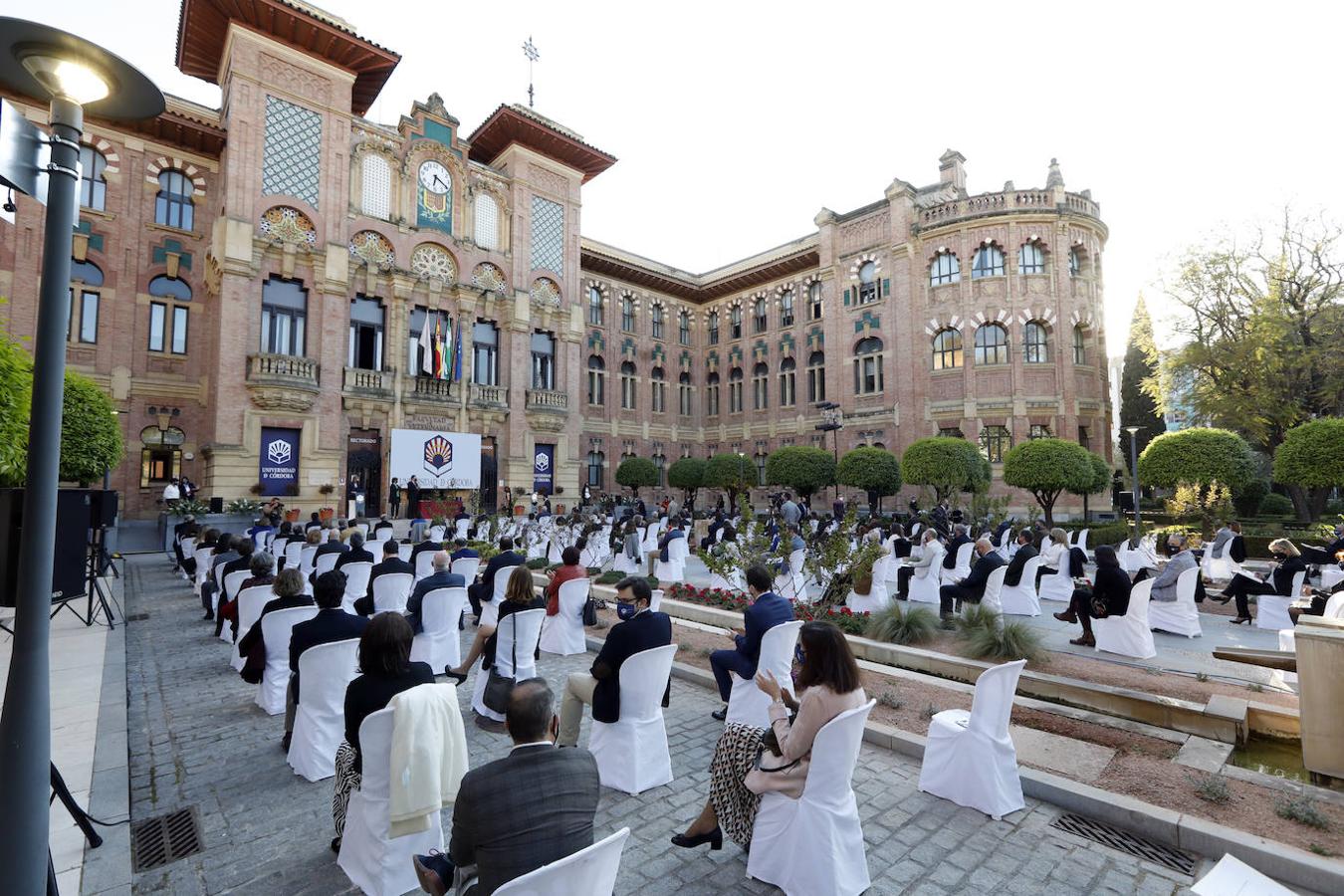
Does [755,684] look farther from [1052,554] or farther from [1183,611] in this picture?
[1052,554]

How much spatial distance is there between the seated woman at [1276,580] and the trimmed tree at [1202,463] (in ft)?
33.4

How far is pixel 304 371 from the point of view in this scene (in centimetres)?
2155

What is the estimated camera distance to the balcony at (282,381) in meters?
20.4

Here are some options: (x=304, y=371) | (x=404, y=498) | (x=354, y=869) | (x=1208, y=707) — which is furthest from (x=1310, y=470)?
(x=304, y=371)

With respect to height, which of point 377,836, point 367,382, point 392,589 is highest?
point 367,382

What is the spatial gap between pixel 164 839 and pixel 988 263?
3230 cm

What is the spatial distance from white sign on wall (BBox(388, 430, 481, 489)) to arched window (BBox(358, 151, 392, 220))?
8.84 metres

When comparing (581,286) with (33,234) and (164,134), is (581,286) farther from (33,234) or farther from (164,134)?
(33,234)

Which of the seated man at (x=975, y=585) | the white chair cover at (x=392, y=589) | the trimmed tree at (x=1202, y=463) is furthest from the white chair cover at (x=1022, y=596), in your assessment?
the trimmed tree at (x=1202, y=463)

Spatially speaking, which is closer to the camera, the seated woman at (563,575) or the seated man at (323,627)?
the seated man at (323,627)

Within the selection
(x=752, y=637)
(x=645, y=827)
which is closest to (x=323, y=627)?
(x=645, y=827)

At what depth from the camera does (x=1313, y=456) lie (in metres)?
17.5

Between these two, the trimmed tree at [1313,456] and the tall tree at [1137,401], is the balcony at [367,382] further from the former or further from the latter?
the tall tree at [1137,401]

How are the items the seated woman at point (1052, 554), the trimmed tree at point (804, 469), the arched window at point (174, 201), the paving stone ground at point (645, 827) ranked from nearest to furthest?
the paving stone ground at point (645, 827) → the seated woman at point (1052, 554) → the arched window at point (174, 201) → the trimmed tree at point (804, 469)
